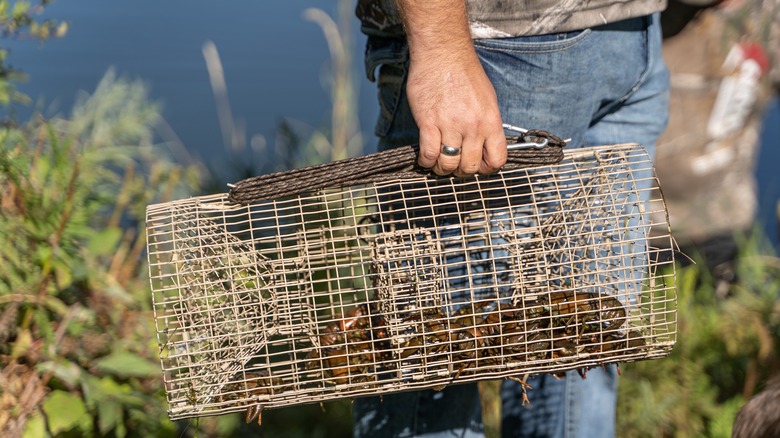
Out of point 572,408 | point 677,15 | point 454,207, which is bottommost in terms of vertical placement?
point 572,408

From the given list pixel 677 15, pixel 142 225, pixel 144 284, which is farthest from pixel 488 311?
pixel 142 225

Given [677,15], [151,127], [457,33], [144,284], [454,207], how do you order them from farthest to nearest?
[151,127] < [144,284] < [677,15] < [454,207] < [457,33]

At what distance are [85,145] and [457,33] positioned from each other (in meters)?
1.75

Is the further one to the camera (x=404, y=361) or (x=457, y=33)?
(x=404, y=361)

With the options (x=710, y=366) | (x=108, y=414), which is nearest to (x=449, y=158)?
(x=108, y=414)

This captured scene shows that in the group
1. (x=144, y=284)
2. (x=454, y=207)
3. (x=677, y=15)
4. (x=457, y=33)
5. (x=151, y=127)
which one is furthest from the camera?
(x=151, y=127)

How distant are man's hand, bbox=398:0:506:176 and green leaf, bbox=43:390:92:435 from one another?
1293 mm

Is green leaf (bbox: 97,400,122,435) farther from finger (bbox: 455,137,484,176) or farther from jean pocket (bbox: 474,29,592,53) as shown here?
jean pocket (bbox: 474,29,592,53)

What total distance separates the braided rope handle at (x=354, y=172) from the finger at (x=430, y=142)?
5 centimetres

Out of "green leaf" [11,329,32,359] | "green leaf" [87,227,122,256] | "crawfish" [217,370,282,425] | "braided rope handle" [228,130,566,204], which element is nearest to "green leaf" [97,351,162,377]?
"green leaf" [11,329,32,359]

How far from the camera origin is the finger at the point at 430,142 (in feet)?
5.56

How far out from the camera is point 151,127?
3.67 m

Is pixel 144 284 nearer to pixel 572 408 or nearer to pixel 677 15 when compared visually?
pixel 572 408

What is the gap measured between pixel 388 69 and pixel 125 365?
1162 millimetres
